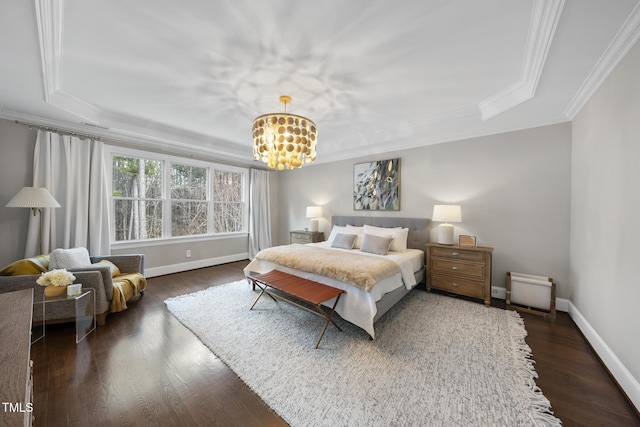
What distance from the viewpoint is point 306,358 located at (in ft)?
6.47

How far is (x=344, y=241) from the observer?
3.84 metres

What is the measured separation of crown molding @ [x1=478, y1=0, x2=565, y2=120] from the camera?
149 centimetres

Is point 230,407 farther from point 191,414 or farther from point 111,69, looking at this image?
point 111,69

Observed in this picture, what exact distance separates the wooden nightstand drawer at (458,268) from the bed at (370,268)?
0.25m

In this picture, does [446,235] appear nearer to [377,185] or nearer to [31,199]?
[377,185]

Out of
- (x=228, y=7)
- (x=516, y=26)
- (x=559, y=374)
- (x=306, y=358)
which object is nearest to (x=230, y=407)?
(x=306, y=358)

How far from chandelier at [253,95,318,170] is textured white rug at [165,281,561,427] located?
73.6 inches

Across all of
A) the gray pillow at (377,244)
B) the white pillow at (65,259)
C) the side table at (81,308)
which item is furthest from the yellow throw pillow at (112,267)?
the gray pillow at (377,244)

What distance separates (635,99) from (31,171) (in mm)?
6293

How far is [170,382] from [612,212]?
3.76m

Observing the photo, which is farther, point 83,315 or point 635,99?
point 83,315

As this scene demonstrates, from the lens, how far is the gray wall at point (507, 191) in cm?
286

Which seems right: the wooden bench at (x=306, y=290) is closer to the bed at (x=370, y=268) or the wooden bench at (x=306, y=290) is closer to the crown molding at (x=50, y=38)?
the bed at (x=370, y=268)

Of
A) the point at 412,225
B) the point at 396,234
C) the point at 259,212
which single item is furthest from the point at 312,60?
the point at 259,212
